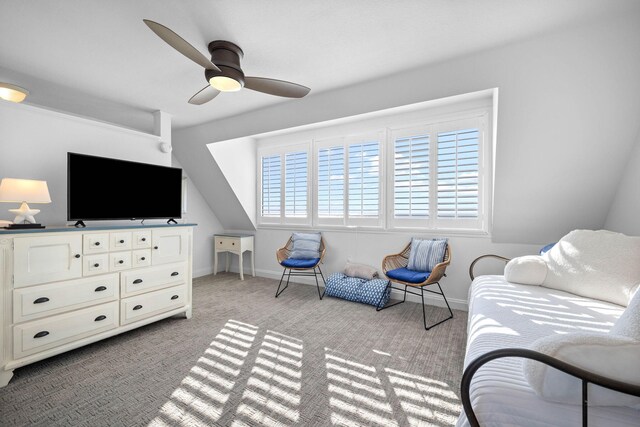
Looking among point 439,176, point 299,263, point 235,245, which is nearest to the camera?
point 439,176

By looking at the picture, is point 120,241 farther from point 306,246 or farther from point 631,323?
point 631,323

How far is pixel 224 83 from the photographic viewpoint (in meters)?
2.20

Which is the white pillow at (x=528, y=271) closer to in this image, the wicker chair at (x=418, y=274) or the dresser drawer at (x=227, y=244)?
the wicker chair at (x=418, y=274)

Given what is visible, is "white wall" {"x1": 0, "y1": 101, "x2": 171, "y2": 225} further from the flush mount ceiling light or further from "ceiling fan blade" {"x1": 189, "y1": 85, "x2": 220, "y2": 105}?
"ceiling fan blade" {"x1": 189, "y1": 85, "x2": 220, "y2": 105}

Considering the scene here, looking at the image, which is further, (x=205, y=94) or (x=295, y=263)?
(x=295, y=263)

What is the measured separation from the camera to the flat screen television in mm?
2414

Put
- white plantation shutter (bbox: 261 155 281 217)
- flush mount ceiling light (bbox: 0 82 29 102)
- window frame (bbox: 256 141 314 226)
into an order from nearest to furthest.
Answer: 1. flush mount ceiling light (bbox: 0 82 29 102)
2. window frame (bbox: 256 141 314 226)
3. white plantation shutter (bbox: 261 155 281 217)

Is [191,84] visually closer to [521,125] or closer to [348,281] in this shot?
[348,281]

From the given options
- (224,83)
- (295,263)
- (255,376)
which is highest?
(224,83)

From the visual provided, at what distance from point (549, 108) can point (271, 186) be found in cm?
382

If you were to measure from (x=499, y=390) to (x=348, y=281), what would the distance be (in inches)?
109

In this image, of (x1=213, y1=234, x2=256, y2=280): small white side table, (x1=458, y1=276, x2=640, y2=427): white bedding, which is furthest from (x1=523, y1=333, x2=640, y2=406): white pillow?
(x1=213, y1=234, x2=256, y2=280): small white side table

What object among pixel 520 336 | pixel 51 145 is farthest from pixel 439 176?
pixel 51 145

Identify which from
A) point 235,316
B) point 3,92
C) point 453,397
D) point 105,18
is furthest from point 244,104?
point 453,397
